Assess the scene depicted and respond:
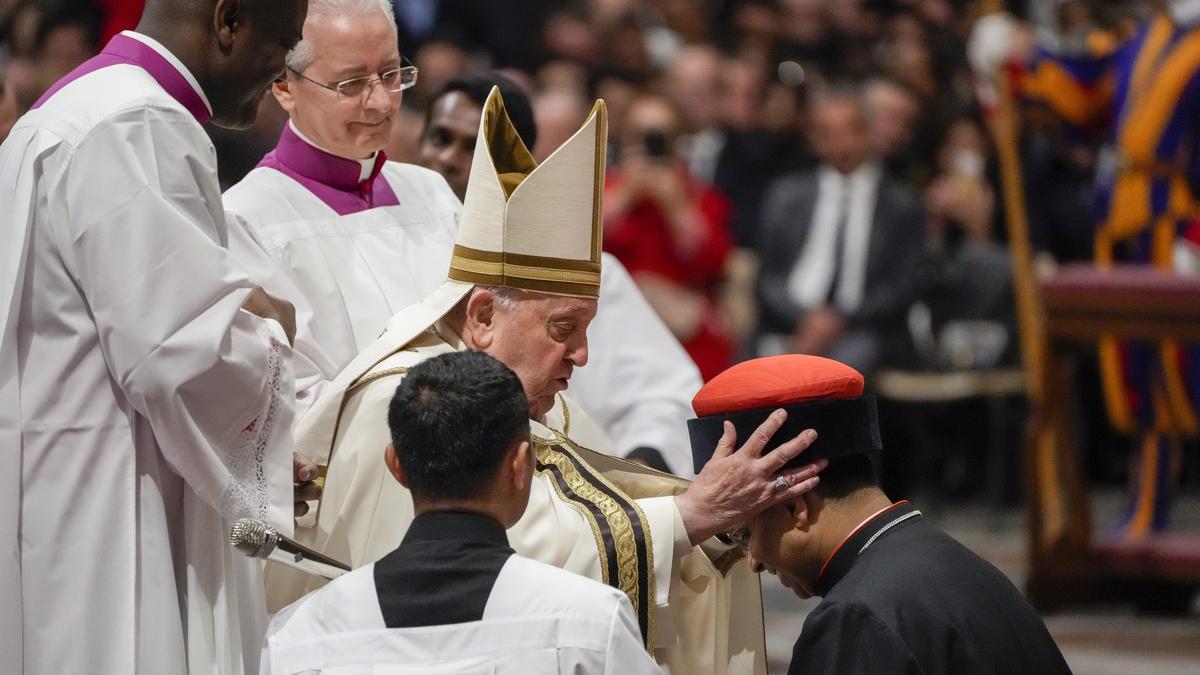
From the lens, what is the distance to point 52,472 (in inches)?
123

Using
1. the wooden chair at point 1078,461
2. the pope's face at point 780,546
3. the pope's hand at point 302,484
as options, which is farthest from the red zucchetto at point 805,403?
the wooden chair at point 1078,461

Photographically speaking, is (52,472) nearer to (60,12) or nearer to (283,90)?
(283,90)

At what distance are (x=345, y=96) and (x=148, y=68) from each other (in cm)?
86

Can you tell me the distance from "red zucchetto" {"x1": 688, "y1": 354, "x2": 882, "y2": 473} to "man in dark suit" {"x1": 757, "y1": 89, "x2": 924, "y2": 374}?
5.87m

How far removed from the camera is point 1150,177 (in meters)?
8.03

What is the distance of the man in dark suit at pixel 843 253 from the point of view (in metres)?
9.16

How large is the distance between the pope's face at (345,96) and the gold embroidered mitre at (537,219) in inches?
22.4

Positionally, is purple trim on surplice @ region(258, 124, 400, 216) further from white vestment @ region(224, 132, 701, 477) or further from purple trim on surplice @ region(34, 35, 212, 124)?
purple trim on surplice @ region(34, 35, 212, 124)

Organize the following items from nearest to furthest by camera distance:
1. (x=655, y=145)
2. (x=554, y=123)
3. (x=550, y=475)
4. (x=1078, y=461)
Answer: (x=550, y=475), (x=554, y=123), (x=1078, y=461), (x=655, y=145)

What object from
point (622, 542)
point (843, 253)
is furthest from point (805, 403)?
point (843, 253)

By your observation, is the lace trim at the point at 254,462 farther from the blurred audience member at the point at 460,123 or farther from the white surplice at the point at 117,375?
the blurred audience member at the point at 460,123

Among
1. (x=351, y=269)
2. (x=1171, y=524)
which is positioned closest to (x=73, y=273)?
(x=351, y=269)

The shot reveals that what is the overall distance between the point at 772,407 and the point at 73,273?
1168 millimetres

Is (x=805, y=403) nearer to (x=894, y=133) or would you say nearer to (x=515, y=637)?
(x=515, y=637)
